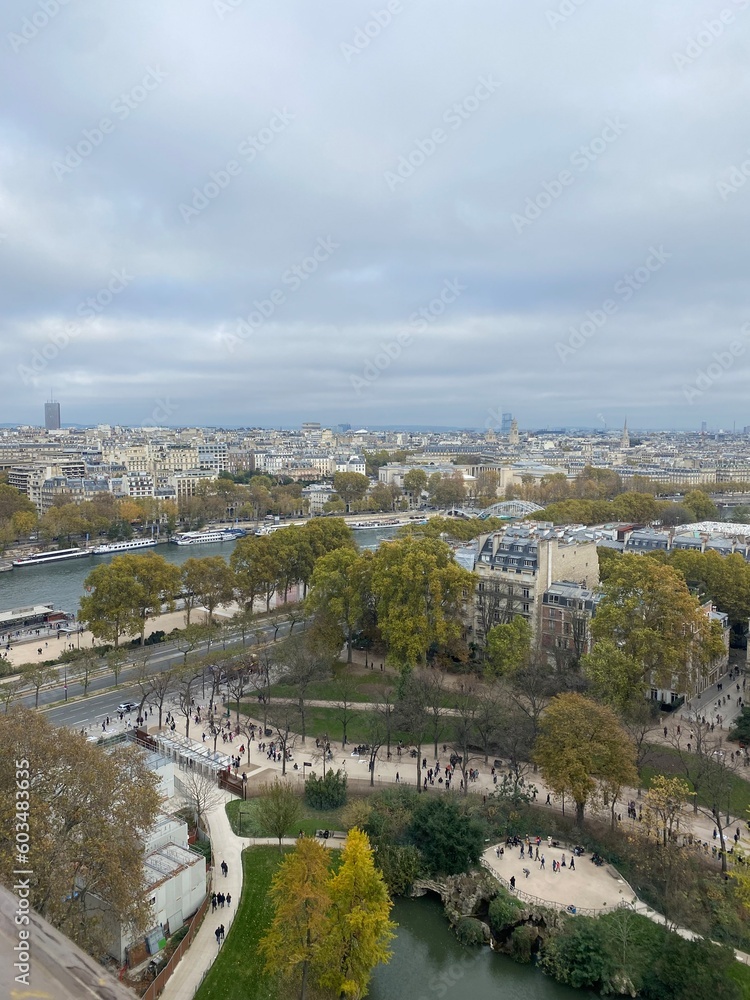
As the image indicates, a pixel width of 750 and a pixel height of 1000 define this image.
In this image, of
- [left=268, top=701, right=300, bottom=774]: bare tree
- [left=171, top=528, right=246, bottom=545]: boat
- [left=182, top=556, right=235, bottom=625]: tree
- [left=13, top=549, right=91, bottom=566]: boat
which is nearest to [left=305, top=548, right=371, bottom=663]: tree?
[left=268, top=701, right=300, bottom=774]: bare tree

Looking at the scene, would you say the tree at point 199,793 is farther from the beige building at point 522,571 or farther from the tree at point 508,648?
the beige building at point 522,571

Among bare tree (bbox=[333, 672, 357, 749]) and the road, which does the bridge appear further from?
bare tree (bbox=[333, 672, 357, 749])

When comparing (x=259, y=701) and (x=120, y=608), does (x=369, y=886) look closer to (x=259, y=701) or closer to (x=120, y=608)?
(x=259, y=701)

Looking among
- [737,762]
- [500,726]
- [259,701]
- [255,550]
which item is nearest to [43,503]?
[255,550]

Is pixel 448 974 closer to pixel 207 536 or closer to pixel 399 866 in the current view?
pixel 399 866

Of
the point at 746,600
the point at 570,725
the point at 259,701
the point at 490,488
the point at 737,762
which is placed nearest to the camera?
the point at 570,725

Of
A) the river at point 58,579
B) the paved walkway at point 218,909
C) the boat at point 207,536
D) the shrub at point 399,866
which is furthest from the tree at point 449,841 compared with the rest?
the boat at point 207,536

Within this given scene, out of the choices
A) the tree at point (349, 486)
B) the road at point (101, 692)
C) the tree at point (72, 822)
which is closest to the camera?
the tree at point (72, 822)

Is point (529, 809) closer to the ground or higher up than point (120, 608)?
closer to the ground
